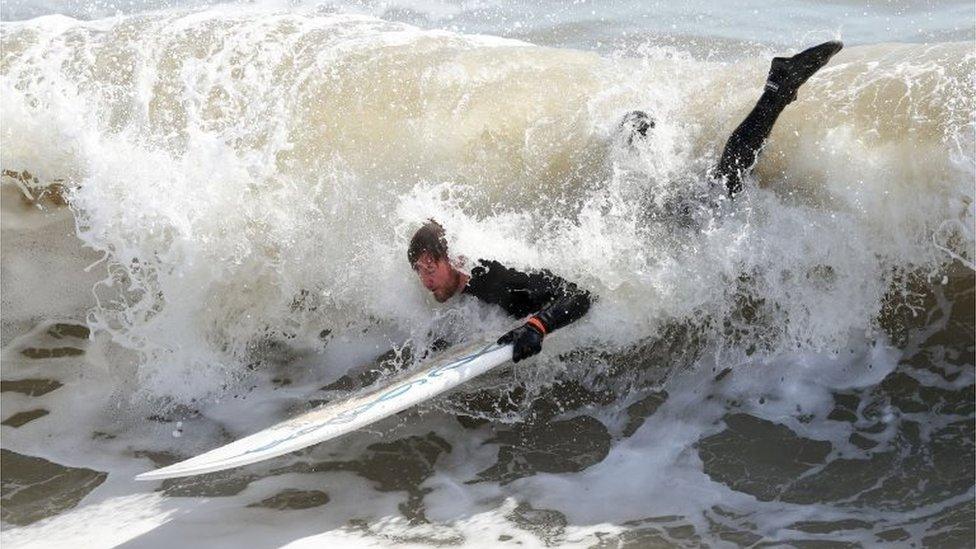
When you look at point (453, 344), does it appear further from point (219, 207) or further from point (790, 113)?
point (790, 113)

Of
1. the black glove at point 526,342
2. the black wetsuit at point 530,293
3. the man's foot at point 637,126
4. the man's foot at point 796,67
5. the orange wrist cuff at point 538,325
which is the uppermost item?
the man's foot at point 796,67

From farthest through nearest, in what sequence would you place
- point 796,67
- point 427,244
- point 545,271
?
point 545,271
point 427,244
point 796,67

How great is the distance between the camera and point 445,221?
5348 millimetres

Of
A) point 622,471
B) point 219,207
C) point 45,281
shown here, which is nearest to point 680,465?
point 622,471

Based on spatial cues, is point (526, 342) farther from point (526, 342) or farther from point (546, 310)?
point (546, 310)

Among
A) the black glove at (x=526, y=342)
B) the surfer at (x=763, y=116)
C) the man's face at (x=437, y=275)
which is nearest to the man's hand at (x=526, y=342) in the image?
the black glove at (x=526, y=342)

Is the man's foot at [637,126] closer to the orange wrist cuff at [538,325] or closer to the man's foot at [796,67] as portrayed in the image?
the man's foot at [796,67]

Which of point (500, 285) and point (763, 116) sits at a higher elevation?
point (763, 116)

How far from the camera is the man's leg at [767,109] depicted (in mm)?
4871

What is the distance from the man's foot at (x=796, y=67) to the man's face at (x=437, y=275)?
6.00ft

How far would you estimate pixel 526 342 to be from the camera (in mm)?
4641

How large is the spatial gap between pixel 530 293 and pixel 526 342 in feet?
1.35

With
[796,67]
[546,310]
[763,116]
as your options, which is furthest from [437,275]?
[796,67]

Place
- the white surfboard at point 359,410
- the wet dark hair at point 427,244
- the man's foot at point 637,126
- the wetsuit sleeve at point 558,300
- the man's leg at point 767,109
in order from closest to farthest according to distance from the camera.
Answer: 1. the white surfboard at point 359,410
2. the wetsuit sleeve at point 558,300
3. the man's leg at point 767,109
4. the wet dark hair at point 427,244
5. the man's foot at point 637,126
